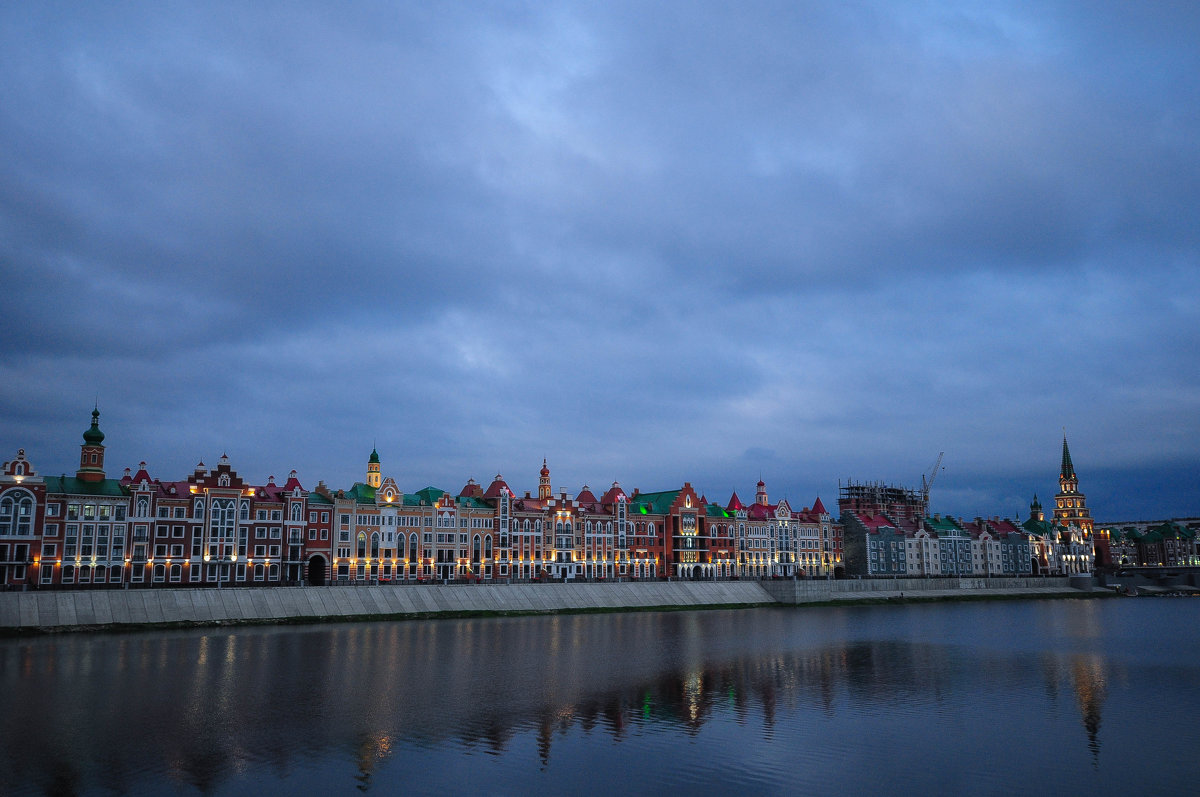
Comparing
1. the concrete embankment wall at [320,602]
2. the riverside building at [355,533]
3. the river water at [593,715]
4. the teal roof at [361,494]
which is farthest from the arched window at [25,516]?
the teal roof at [361,494]

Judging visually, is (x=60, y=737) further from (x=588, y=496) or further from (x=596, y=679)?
(x=588, y=496)

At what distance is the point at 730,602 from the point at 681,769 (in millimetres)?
97075

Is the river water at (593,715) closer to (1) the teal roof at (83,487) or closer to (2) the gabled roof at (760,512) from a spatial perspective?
(1) the teal roof at (83,487)

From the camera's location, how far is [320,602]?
316ft

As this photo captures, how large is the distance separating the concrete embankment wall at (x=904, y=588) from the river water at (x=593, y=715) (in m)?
58.2

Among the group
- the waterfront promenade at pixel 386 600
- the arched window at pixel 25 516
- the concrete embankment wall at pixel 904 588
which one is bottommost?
the concrete embankment wall at pixel 904 588

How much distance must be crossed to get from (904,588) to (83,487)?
122664 mm

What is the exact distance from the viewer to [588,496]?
154375mm

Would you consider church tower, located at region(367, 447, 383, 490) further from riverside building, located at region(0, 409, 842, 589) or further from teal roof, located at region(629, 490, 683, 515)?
teal roof, located at region(629, 490, 683, 515)

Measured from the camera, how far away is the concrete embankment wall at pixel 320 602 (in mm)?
82125

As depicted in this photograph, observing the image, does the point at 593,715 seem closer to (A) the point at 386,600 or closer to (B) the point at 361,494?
(A) the point at 386,600

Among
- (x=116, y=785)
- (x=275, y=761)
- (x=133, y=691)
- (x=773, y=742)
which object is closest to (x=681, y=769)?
(x=773, y=742)

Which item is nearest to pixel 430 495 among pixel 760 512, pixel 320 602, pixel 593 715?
pixel 320 602

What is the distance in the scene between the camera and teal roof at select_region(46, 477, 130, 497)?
338ft
